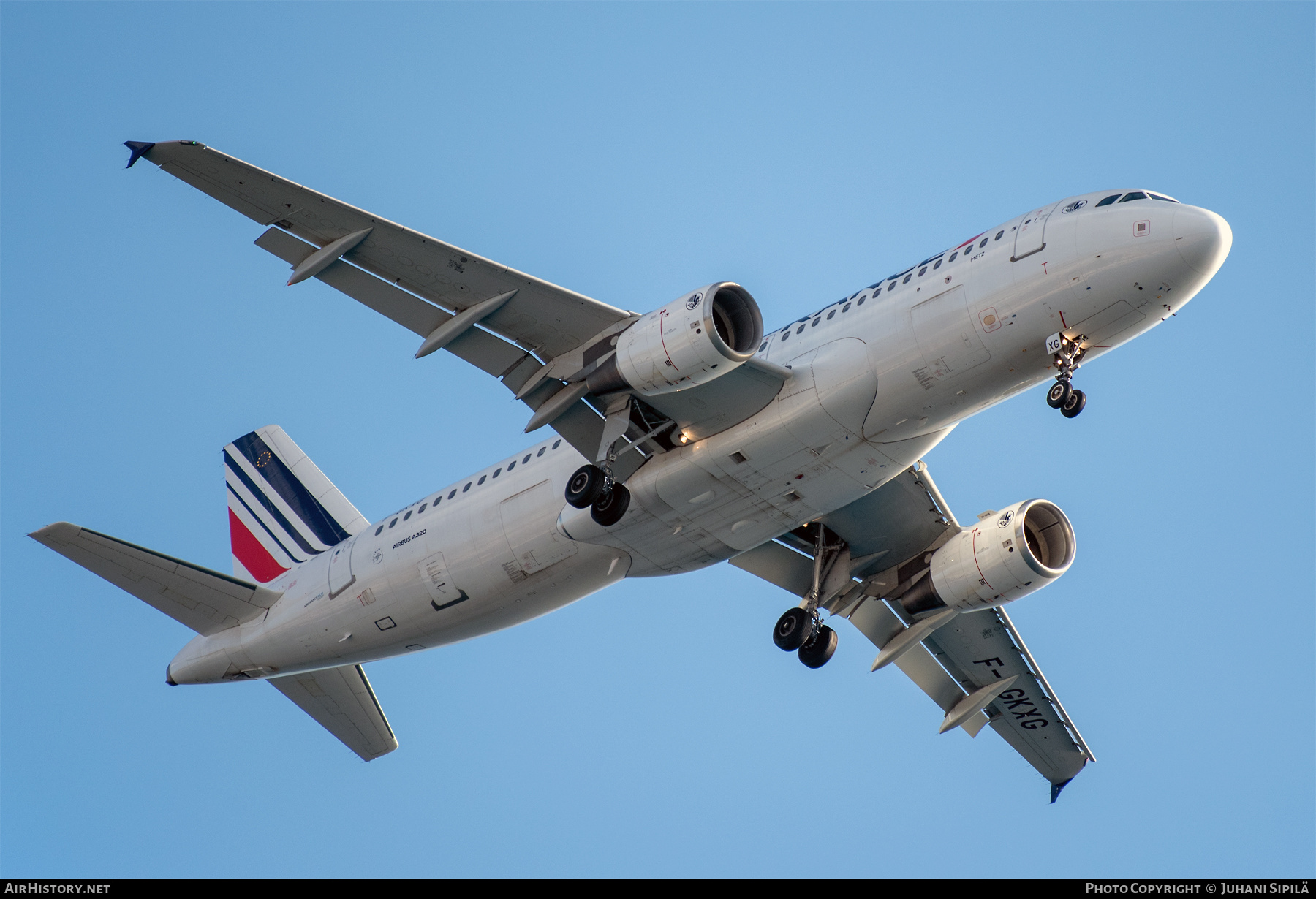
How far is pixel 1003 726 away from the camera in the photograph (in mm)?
33250

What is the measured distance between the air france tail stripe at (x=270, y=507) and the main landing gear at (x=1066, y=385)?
1771 cm

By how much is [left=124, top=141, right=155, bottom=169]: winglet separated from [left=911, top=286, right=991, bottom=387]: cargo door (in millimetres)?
13295

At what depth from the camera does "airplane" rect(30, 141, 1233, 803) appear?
22906 mm

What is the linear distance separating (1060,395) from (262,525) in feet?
64.7

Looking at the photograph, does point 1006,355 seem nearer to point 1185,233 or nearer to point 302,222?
point 1185,233

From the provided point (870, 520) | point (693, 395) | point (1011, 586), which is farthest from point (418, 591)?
point (1011, 586)

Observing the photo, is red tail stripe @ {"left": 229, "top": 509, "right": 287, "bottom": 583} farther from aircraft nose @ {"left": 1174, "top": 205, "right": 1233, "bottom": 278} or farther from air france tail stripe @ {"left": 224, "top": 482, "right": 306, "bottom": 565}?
aircraft nose @ {"left": 1174, "top": 205, "right": 1233, "bottom": 278}

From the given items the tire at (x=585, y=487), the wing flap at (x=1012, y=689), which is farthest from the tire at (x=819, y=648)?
the tire at (x=585, y=487)

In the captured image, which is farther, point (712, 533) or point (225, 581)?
point (225, 581)

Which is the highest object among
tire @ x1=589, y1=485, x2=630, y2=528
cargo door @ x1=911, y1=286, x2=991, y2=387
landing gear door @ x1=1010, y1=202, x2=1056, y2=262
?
landing gear door @ x1=1010, y1=202, x2=1056, y2=262

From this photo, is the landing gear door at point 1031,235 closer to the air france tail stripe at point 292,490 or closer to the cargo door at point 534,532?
Answer: the cargo door at point 534,532

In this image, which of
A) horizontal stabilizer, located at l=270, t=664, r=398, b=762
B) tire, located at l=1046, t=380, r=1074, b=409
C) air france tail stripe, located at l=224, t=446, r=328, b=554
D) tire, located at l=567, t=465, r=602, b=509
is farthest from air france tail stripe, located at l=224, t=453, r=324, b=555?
tire, located at l=1046, t=380, r=1074, b=409

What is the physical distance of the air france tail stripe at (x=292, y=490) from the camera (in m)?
32.8

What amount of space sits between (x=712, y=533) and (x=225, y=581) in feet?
35.9
